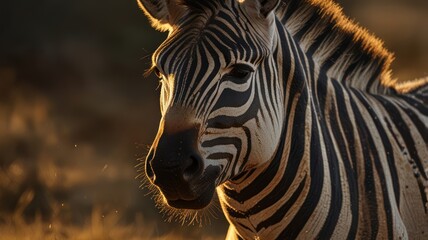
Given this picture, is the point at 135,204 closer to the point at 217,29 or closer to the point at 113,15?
the point at 217,29

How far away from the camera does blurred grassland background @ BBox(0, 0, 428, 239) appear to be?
9.59 meters

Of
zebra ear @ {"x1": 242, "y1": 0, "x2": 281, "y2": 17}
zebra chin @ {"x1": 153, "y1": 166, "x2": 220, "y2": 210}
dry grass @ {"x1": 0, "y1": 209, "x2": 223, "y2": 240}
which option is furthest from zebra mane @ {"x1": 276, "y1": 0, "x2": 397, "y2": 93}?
dry grass @ {"x1": 0, "y1": 209, "x2": 223, "y2": 240}

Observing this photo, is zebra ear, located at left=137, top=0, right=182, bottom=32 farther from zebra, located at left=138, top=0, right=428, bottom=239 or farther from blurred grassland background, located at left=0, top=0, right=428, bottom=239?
blurred grassland background, located at left=0, top=0, right=428, bottom=239

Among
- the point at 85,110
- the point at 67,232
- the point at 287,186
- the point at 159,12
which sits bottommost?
the point at 85,110

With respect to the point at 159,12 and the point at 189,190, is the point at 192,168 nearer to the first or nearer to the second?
the point at 189,190

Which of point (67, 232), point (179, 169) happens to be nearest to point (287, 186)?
point (179, 169)

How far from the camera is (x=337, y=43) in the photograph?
589 centimetres

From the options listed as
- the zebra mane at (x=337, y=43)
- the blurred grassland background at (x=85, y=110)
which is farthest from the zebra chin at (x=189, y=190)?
the zebra mane at (x=337, y=43)

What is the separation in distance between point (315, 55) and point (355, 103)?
338 millimetres

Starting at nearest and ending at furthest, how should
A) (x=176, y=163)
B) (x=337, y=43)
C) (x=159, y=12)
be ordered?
1. (x=176, y=163)
2. (x=159, y=12)
3. (x=337, y=43)

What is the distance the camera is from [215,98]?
4820mm

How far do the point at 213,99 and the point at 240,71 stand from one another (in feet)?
0.70

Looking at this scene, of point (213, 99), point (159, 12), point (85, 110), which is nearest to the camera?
point (213, 99)

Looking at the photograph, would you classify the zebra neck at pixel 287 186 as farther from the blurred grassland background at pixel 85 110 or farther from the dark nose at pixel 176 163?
the blurred grassland background at pixel 85 110
